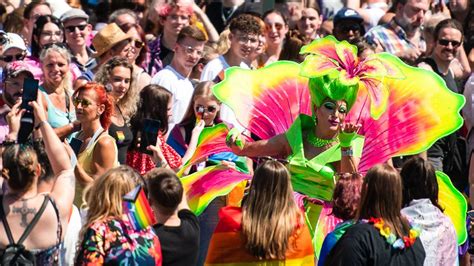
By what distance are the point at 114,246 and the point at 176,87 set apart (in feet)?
14.6

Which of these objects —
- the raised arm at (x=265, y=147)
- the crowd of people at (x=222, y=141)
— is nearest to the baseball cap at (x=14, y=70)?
the crowd of people at (x=222, y=141)

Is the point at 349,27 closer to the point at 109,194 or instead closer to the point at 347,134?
the point at 347,134

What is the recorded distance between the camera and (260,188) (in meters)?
6.36

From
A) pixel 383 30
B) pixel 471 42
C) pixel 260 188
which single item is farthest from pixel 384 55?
pixel 471 42

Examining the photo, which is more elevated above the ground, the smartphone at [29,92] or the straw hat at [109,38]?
the smartphone at [29,92]

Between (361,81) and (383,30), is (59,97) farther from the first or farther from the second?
(383,30)

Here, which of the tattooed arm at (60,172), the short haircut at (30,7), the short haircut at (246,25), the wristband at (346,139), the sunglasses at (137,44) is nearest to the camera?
the tattooed arm at (60,172)

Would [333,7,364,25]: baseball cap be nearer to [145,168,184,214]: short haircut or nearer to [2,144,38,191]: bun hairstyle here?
[145,168,184,214]: short haircut

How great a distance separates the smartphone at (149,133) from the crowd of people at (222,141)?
15 millimetres

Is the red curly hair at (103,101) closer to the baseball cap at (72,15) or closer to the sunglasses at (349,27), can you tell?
the baseball cap at (72,15)

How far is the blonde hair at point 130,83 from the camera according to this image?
353 inches

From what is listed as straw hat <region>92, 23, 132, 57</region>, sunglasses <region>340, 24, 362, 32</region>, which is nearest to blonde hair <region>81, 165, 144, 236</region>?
straw hat <region>92, 23, 132, 57</region>

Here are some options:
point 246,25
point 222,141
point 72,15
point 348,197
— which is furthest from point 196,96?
point 348,197

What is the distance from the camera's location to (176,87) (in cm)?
1021
